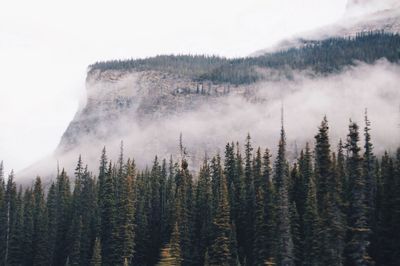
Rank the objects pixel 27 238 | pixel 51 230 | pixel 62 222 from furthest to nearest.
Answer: pixel 62 222
pixel 51 230
pixel 27 238

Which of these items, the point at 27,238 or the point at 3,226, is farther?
the point at 3,226

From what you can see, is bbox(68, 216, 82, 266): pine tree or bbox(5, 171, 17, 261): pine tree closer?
bbox(68, 216, 82, 266): pine tree

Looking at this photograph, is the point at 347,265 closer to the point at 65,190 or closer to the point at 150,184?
the point at 150,184

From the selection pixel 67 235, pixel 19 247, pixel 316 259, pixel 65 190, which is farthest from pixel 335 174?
pixel 65 190

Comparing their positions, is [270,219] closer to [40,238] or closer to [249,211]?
[249,211]

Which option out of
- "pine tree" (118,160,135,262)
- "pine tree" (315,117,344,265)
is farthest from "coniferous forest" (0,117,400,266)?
"pine tree" (118,160,135,262)

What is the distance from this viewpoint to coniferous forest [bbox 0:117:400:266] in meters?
57.6

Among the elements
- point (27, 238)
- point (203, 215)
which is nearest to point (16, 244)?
point (27, 238)

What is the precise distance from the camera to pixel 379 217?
69125mm

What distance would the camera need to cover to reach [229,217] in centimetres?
8312

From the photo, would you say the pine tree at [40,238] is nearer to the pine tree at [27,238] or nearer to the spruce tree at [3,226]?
the pine tree at [27,238]

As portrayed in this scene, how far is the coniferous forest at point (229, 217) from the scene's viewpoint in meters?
57.6

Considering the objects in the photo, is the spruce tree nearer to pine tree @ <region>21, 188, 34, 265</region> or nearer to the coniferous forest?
the coniferous forest

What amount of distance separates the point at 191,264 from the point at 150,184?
29250mm
